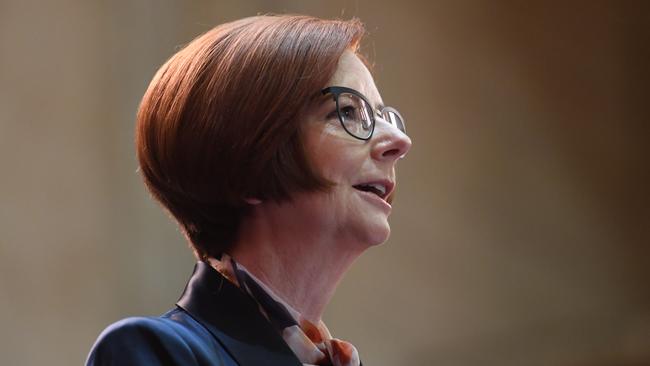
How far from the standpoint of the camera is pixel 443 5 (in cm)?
454

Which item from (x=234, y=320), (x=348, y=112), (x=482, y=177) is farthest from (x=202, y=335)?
(x=482, y=177)

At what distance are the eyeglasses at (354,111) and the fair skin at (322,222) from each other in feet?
0.05

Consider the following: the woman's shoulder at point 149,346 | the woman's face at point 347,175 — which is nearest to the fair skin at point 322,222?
the woman's face at point 347,175

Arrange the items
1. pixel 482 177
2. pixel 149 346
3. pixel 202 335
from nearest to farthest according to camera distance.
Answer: pixel 149 346
pixel 202 335
pixel 482 177

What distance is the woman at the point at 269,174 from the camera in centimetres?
190

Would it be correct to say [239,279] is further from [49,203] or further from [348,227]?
[49,203]

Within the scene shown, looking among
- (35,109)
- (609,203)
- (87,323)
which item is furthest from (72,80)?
(609,203)

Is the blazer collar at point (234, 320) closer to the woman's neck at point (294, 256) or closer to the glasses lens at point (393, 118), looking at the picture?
the woman's neck at point (294, 256)

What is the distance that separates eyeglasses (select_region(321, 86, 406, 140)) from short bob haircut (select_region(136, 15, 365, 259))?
4 cm

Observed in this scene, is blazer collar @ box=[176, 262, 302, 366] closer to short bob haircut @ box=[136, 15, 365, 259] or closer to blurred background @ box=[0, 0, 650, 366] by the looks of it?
short bob haircut @ box=[136, 15, 365, 259]

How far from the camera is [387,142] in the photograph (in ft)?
6.55

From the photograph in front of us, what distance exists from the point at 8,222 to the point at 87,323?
0.43 m

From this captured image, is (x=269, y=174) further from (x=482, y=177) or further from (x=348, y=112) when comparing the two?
(x=482, y=177)

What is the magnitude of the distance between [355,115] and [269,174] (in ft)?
0.72
